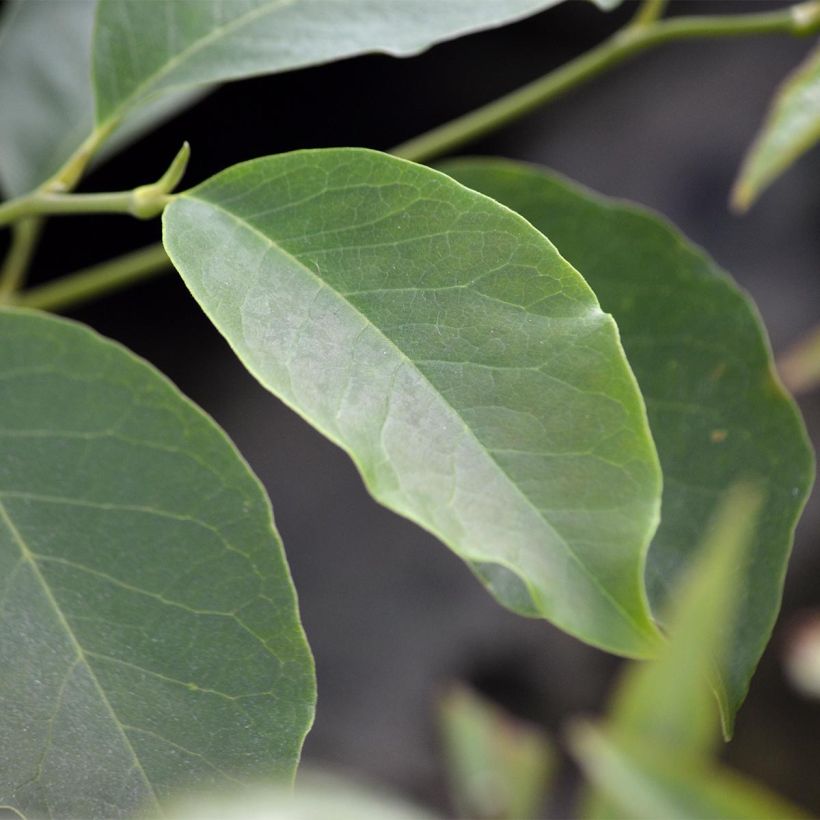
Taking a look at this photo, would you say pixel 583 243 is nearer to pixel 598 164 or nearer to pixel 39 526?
pixel 39 526

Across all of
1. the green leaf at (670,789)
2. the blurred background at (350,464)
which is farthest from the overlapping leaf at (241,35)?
the blurred background at (350,464)

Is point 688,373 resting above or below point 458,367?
below

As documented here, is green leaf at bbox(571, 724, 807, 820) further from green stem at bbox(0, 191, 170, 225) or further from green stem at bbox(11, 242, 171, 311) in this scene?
green stem at bbox(11, 242, 171, 311)

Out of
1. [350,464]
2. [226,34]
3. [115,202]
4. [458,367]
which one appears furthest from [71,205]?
[350,464]

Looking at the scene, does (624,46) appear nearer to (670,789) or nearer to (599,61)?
(599,61)

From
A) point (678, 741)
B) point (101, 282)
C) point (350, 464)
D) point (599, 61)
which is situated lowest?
point (350, 464)

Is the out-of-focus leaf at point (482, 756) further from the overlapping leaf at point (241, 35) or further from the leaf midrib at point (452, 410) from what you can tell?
→ the overlapping leaf at point (241, 35)

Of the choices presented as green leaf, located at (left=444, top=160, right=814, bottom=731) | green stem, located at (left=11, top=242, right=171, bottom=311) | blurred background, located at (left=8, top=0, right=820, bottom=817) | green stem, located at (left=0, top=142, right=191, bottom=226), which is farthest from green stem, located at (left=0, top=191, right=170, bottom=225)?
blurred background, located at (left=8, top=0, right=820, bottom=817)
